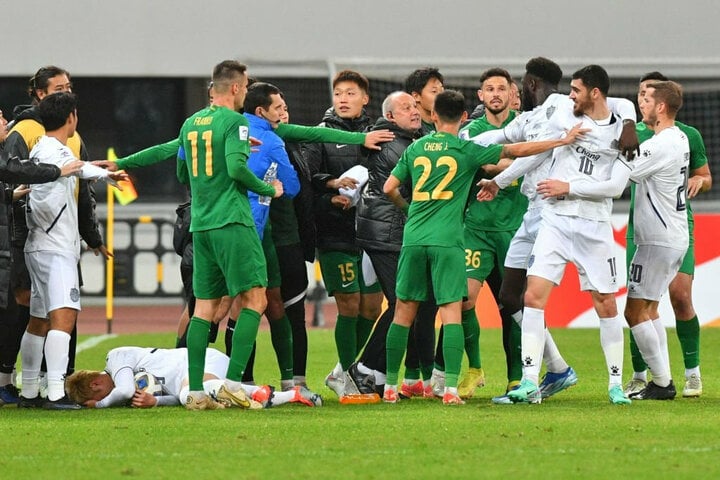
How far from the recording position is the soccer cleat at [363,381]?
10.1m

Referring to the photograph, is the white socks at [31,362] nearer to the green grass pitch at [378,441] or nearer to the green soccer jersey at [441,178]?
the green grass pitch at [378,441]

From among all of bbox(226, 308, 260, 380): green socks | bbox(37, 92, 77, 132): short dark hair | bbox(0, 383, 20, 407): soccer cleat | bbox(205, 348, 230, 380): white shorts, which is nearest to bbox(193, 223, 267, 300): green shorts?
bbox(226, 308, 260, 380): green socks

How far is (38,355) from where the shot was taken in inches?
390

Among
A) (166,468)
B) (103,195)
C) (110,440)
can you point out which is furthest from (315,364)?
(103,195)

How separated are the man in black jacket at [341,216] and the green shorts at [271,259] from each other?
547mm

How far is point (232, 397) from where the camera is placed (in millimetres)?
9297

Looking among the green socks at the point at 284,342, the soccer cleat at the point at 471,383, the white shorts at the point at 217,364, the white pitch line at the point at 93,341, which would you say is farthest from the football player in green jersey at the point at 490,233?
the white pitch line at the point at 93,341

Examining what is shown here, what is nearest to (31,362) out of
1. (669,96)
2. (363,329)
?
(363,329)

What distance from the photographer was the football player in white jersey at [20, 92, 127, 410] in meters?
9.51

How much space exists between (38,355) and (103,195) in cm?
1520

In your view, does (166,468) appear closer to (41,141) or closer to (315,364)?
(41,141)

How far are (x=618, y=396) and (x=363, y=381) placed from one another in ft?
5.82

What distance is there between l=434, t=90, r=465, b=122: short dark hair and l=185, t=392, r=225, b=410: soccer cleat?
2.36 meters

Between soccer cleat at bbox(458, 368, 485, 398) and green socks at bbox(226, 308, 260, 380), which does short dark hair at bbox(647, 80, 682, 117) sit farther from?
green socks at bbox(226, 308, 260, 380)
